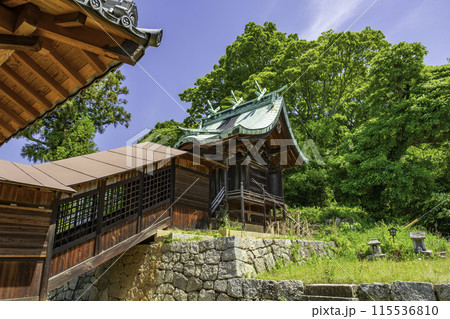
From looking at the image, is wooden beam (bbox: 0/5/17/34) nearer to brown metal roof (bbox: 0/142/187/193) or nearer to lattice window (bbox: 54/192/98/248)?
brown metal roof (bbox: 0/142/187/193)

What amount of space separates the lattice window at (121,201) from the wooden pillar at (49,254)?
137 centimetres

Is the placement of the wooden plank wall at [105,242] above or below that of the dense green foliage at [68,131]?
below

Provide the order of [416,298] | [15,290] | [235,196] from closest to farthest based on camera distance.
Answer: [416,298] → [15,290] → [235,196]

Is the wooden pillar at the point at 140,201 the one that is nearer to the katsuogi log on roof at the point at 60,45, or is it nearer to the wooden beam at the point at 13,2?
the katsuogi log on roof at the point at 60,45

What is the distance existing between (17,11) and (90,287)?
984 centimetres

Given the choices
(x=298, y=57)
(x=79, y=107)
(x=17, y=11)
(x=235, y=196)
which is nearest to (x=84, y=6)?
(x=17, y=11)

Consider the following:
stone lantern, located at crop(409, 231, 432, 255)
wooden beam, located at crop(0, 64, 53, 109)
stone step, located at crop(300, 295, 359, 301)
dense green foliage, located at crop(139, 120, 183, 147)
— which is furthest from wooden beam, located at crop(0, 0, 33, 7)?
dense green foliage, located at crop(139, 120, 183, 147)

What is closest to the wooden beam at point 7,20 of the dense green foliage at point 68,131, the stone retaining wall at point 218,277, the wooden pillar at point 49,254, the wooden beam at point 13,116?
the wooden beam at point 13,116

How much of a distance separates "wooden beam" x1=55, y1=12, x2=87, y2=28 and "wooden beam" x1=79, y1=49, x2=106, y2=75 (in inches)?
22.8

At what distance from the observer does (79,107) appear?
20641 mm

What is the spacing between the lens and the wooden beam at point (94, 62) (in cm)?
320

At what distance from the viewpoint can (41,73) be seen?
11.6 ft

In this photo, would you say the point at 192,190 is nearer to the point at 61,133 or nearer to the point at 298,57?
the point at 61,133

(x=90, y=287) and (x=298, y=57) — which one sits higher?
(x=298, y=57)
